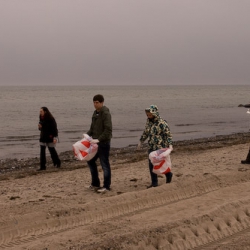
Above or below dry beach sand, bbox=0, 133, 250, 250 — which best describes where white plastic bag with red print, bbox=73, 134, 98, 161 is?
above

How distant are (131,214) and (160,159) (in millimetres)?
1558

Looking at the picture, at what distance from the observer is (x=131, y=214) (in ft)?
22.7

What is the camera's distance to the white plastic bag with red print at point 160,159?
8.16 metres

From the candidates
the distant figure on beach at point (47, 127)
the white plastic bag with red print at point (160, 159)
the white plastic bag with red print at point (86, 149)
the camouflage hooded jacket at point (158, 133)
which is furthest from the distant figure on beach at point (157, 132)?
the distant figure on beach at point (47, 127)

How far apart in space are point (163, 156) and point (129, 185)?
4.74 feet

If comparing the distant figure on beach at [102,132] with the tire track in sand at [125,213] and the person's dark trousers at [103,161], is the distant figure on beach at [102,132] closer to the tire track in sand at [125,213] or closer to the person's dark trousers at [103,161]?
the person's dark trousers at [103,161]

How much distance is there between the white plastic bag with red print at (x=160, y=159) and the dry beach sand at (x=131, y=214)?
0.32m

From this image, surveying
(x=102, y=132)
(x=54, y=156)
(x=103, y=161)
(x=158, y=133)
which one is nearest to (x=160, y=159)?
(x=158, y=133)

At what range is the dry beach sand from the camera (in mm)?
5426

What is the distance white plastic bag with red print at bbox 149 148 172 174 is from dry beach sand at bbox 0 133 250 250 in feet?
1.06

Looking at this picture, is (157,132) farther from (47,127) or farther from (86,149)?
(47,127)

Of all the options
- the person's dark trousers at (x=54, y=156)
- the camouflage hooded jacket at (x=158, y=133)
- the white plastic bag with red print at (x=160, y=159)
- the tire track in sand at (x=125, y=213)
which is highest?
the camouflage hooded jacket at (x=158, y=133)

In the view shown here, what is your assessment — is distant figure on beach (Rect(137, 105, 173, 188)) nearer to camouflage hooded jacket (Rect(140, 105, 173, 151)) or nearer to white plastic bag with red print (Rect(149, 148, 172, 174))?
camouflage hooded jacket (Rect(140, 105, 173, 151))

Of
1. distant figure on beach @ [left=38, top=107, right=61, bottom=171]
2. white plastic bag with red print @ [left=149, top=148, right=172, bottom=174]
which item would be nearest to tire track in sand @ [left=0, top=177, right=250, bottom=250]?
white plastic bag with red print @ [left=149, top=148, right=172, bottom=174]
